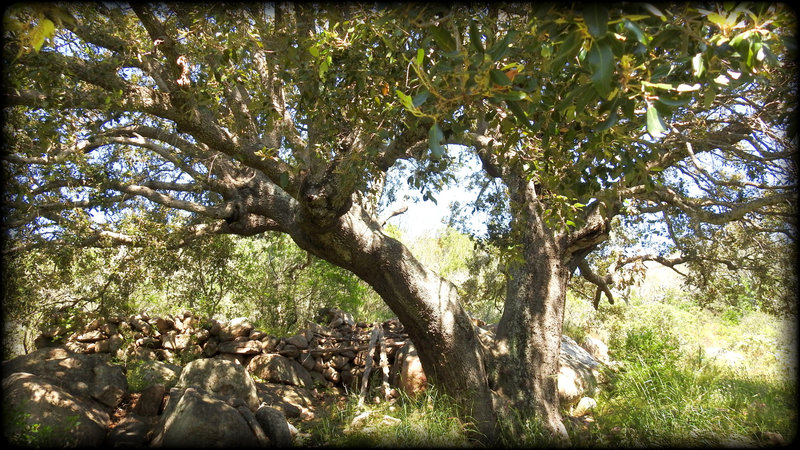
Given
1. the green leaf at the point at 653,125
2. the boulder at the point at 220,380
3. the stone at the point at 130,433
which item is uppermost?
the green leaf at the point at 653,125

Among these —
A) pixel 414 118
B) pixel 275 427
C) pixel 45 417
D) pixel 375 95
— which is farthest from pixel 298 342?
pixel 414 118

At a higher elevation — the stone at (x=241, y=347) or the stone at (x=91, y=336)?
the stone at (x=91, y=336)

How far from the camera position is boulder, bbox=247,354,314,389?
293 inches

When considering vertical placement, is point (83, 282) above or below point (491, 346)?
above

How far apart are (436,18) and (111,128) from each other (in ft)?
14.5

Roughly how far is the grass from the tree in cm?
49

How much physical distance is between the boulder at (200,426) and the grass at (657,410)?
794 mm

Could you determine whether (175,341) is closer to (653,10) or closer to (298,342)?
(298,342)

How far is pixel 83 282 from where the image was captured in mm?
7609

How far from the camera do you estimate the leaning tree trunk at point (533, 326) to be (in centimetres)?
528

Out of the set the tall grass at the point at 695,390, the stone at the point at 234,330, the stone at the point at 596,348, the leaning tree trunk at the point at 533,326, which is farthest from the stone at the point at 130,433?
the stone at the point at 596,348

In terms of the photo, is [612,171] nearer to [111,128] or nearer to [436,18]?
[436,18]

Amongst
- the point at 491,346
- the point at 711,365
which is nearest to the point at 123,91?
the point at 491,346

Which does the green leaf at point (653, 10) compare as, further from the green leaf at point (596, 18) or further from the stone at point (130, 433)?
the stone at point (130, 433)
